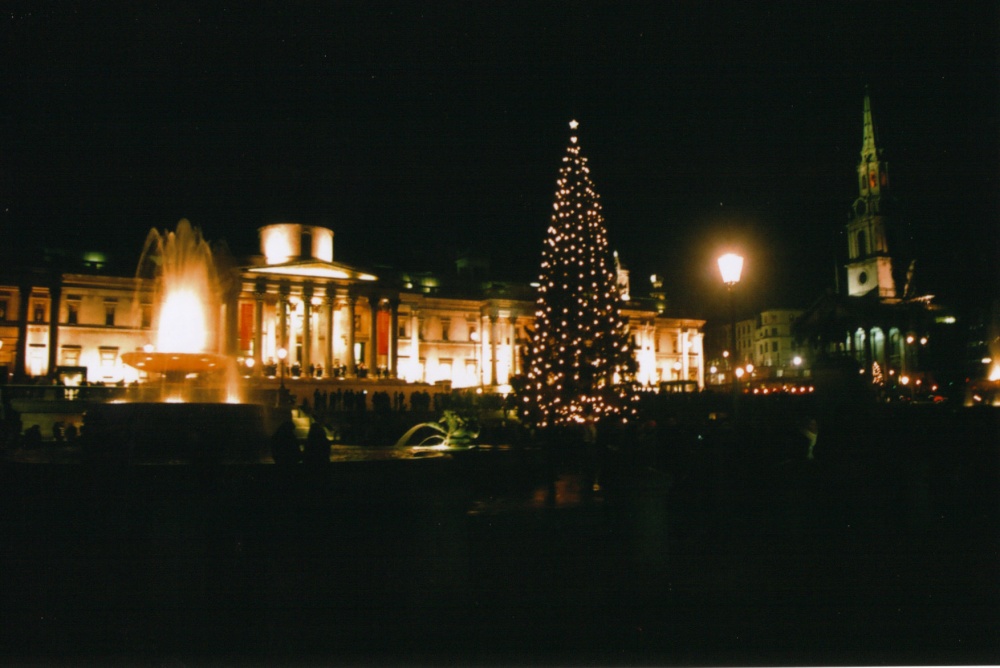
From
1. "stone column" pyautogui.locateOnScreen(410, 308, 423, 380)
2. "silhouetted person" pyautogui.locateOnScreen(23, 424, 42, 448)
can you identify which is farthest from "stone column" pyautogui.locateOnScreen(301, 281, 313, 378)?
"silhouetted person" pyautogui.locateOnScreen(23, 424, 42, 448)

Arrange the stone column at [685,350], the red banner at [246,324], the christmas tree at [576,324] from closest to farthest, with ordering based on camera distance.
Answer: the christmas tree at [576,324]
the red banner at [246,324]
the stone column at [685,350]

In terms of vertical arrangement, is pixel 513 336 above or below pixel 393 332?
above

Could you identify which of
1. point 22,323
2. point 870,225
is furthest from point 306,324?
point 870,225

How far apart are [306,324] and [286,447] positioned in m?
44.6

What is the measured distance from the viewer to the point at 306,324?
171ft

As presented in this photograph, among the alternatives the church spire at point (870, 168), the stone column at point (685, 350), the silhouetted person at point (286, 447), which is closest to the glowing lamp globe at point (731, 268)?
the silhouetted person at point (286, 447)

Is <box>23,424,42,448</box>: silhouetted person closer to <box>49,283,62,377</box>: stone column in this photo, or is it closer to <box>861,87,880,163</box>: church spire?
<box>49,283,62,377</box>: stone column

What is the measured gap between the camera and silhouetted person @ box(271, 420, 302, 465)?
29.0ft

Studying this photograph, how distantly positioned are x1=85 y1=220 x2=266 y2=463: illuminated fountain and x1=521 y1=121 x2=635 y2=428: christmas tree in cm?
1180

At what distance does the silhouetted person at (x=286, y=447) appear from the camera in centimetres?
885

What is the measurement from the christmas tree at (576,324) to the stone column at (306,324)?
84.9 ft

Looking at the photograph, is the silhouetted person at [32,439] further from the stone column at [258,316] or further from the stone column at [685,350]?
the stone column at [685,350]

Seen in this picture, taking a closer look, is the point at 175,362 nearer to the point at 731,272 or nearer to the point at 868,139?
the point at 731,272

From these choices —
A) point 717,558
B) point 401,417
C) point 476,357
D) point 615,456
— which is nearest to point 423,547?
point 717,558
